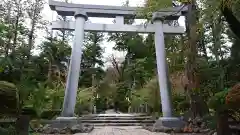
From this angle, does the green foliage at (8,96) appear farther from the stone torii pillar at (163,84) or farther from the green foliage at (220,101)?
the stone torii pillar at (163,84)

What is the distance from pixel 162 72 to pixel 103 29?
3013mm

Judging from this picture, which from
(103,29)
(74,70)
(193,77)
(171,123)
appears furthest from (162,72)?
(74,70)

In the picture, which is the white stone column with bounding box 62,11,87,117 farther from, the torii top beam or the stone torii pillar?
the stone torii pillar

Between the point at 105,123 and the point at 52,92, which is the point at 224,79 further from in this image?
the point at 52,92

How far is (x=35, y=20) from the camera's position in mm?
17641

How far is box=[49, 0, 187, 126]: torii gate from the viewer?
9.24 metres

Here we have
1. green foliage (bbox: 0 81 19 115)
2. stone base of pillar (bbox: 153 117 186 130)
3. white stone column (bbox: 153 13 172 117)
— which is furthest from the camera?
white stone column (bbox: 153 13 172 117)

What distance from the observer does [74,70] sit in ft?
30.8

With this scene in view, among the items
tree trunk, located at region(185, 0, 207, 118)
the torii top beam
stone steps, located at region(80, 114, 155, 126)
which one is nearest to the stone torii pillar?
the torii top beam

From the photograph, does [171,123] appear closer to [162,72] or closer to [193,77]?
[193,77]

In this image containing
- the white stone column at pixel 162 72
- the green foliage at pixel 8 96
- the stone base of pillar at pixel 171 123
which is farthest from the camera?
the white stone column at pixel 162 72

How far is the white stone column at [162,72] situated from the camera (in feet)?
30.7

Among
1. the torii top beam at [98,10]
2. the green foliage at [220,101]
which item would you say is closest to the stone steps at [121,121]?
the torii top beam at [98,10]

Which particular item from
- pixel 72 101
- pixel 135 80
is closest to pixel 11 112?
pixel 72 101
